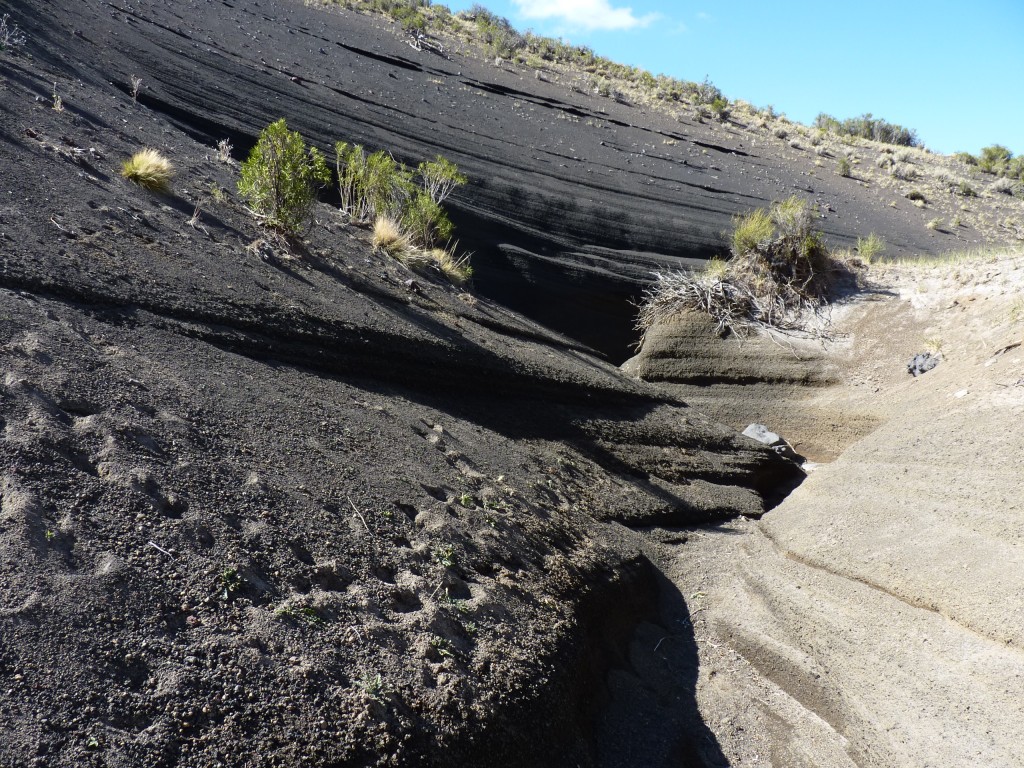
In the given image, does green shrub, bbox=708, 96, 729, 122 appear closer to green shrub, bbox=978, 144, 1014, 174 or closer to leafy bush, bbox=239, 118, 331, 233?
green shrub, bbox=978, 144, 1014, 174

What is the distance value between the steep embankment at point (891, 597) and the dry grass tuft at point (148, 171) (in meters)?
5.35

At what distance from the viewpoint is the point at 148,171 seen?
6.11 metres

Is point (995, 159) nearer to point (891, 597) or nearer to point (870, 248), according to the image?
point (870, 248)

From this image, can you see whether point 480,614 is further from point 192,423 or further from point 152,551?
point 192,423

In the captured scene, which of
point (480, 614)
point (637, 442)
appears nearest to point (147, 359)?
point (480, 614)

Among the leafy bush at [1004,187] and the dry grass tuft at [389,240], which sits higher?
the leafy bush at [1004,187]

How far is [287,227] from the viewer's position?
684cm

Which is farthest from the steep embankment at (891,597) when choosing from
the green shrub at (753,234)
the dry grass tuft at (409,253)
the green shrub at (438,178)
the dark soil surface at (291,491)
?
the green shrub at (438,178)

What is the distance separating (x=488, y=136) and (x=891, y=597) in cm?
1161

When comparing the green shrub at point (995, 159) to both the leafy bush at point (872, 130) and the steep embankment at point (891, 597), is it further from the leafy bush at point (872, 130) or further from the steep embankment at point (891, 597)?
the steep embankment at point (891, 597)

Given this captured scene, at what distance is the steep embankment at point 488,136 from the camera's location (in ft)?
34.0

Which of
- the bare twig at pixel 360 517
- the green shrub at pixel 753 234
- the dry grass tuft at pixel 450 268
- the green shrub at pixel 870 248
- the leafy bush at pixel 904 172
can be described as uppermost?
the leafy bush at pixel 904 172

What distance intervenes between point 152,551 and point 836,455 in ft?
27.7

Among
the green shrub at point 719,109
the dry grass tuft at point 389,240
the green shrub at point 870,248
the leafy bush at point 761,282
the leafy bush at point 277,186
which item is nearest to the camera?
the leafy bush at point 277,186
